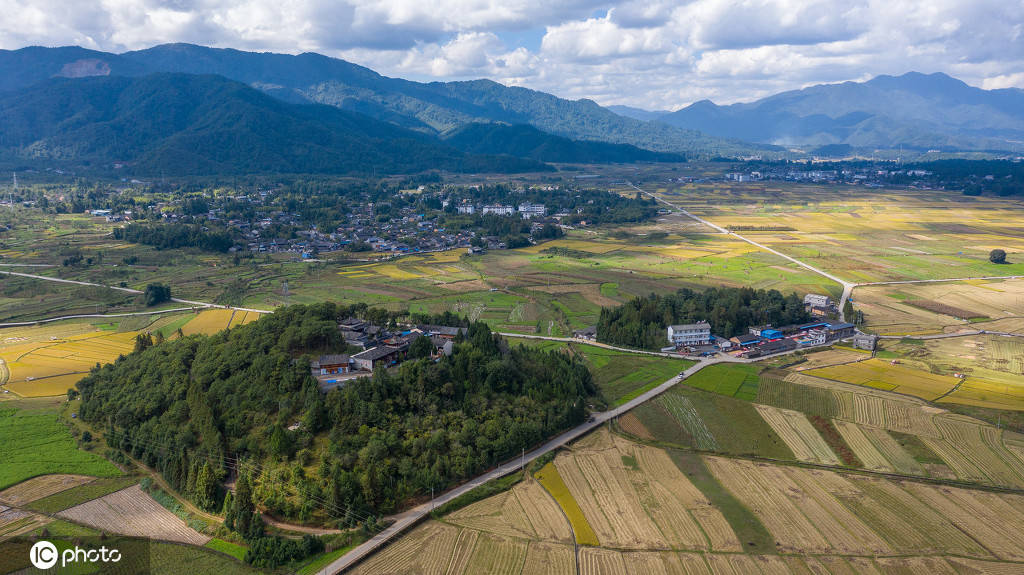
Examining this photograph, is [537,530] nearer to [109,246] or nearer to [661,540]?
[661,540]

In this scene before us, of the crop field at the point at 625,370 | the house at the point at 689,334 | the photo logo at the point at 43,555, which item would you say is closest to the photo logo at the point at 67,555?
the photo logo at the point at 43,555

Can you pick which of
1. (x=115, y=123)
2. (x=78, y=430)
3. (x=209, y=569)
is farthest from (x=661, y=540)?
(x=115, y=123)

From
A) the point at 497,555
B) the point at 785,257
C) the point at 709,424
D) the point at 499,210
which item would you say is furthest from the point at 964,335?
the point at 499,210

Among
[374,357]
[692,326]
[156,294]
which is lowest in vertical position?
[692,326]

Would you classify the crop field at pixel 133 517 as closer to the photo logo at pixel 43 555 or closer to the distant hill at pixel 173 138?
the photo logo at pixel 43 555

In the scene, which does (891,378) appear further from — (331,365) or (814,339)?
(331,365)

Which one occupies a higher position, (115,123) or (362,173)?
(115,123)
